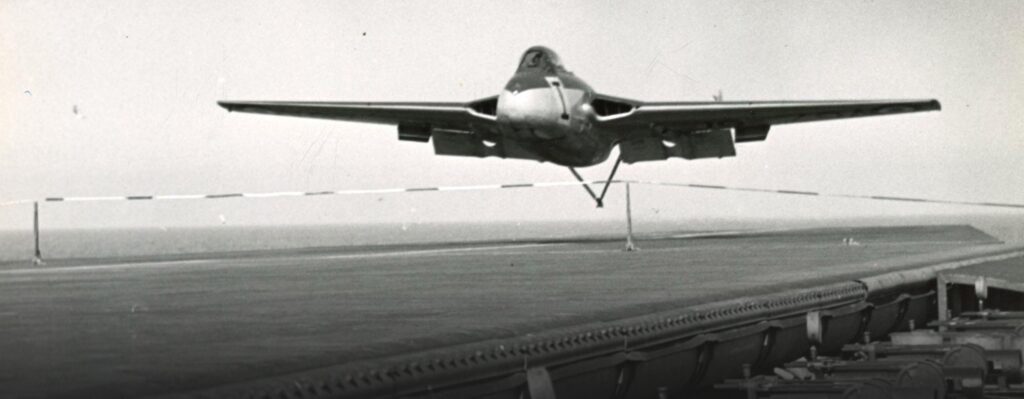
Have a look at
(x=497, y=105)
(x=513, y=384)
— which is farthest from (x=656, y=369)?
(x=497, y=105)

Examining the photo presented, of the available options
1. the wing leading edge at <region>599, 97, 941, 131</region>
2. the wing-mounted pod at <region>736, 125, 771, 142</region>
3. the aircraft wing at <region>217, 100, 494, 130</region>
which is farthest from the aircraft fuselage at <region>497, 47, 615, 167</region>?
the wing-mounted pod at <region>736, 125, 771, 142</region>

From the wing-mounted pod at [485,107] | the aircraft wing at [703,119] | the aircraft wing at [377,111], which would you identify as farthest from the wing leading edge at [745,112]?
the aircraft wing at [377,111]

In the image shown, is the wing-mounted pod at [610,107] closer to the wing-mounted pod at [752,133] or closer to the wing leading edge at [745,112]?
the wing leading edge at [745,112]

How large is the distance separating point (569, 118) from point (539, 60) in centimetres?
183

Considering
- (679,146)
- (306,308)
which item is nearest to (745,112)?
(679,146)

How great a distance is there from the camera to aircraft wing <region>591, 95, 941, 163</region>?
3312 cm

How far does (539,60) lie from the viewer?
103ft

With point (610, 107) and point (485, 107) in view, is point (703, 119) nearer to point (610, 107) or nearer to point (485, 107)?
point (610, 107)

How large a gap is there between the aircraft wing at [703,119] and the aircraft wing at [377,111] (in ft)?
13.3

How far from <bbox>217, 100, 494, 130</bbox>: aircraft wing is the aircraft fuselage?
282 cm

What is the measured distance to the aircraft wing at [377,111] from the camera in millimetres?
35031

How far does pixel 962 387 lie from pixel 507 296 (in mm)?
3721

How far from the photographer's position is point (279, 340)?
697 cm

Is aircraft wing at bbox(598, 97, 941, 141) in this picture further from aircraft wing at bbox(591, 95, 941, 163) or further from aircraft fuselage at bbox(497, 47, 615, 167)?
aircraft fuselage at bbox(497, 47, 615, 167)
